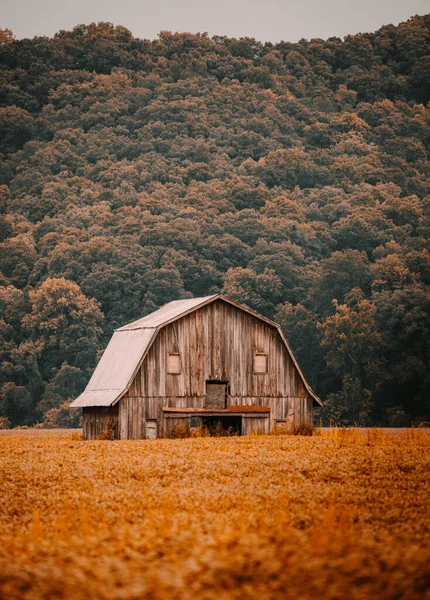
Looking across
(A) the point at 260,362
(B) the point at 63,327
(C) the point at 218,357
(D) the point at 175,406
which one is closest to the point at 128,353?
(D) the point at 175,406

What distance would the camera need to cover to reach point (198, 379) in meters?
46.0

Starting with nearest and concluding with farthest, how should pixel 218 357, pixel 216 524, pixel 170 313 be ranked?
pixel 216 524, pixel 218 357, pixel 170 313

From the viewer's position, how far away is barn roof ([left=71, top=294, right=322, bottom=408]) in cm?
4488

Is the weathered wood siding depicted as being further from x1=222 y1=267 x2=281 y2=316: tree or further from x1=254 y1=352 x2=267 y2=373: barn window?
x1=222 y1=267 x2=281 y2=316: tree

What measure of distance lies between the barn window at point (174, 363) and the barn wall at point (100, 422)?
271 centimetres

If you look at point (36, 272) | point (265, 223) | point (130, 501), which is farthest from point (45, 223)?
point (130, 501)

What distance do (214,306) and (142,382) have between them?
15.4 feet

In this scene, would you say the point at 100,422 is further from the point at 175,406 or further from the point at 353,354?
the point at 353,354

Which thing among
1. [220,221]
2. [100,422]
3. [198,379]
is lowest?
[100,422]

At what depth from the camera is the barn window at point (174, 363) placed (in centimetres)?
4556

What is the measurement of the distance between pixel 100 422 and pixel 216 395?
4.92 meters

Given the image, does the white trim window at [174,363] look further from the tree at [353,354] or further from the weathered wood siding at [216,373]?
the tree at [353,354]

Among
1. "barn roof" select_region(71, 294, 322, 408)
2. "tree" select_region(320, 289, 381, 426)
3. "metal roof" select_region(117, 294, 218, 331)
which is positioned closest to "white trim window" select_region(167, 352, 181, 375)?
"barn roof" select_region(71, 294, 322, 408)

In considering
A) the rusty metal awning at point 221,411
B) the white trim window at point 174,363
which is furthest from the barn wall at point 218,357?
the rusty metal awning at point 221,411
